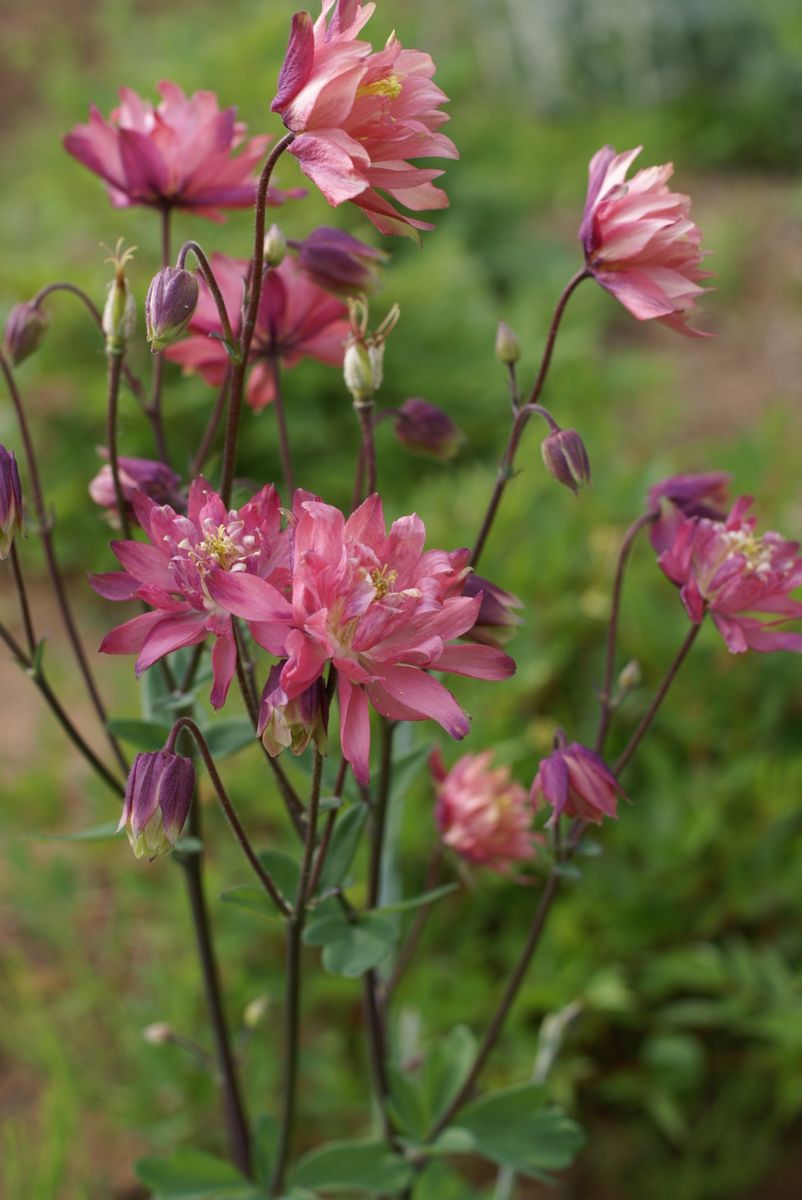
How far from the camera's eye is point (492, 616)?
0.76 metres

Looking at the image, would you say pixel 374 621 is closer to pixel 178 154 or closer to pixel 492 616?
pixel 492 616

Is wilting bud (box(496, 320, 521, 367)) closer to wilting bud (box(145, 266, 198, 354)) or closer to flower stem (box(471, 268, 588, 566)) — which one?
flower stem (box(471, 268, 588, 566))

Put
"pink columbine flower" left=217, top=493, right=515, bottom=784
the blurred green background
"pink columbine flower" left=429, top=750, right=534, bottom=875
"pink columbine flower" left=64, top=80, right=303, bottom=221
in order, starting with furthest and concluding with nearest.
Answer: the blurred green background
"pink columbine flower" left=429, top=750, right=534, bottom=875
"pink columbine flower" left=64, top=80, right=303, bottom=221
"pink columbine flower" left=217, top=493, right=515, bottom=784

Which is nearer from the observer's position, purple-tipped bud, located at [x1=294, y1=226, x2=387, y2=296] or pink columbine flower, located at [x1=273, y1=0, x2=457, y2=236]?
pink columbine flower, located at [x1=273, y1=0, x2=457, y2=236]

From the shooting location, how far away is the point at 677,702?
1862 mm

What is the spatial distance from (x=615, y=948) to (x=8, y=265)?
2.29 m

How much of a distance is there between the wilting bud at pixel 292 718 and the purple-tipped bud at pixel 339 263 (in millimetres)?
317

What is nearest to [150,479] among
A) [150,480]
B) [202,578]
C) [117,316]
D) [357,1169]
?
[150,480]

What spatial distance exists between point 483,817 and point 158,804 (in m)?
0.39

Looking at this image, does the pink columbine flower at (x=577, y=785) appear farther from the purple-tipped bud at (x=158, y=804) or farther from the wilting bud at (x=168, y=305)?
the wilting bud at (x=168, y=305)

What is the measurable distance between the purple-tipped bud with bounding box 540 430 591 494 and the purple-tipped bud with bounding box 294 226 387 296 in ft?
0.57

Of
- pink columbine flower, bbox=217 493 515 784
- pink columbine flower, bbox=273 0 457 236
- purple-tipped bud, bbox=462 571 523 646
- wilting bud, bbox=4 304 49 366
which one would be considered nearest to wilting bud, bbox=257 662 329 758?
pink columbine flower, bbox=217 493 515 784

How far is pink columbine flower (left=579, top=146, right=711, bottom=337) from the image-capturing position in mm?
727

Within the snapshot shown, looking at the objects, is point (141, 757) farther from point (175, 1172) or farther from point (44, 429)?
point (44, 429)
